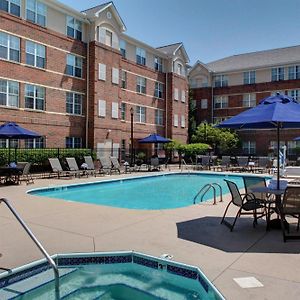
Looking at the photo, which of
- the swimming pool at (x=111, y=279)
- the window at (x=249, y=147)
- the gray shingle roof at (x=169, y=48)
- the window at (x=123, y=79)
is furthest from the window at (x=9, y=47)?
the window at (x=249, y=147)

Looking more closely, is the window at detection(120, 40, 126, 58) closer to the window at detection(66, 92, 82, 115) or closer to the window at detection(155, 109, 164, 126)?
the window at detection(66, 92, 82, 115)

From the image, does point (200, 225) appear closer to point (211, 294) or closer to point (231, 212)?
point (231, 212)

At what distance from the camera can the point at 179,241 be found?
618cm

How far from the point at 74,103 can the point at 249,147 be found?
24.4 m

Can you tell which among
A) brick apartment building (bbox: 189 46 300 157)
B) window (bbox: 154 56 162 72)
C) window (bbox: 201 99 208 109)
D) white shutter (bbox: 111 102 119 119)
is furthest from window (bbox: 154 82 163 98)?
window (bbox: 201 99 208 109)

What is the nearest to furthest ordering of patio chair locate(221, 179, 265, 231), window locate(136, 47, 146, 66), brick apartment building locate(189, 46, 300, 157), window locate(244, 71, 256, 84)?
1. patio chair locate(221, 179, 265, 231)
2. window locate(136, 47, 146, 66)
3. brick apartment building locate(189, 46, 300, 157)
4. window locate(244, 71, 256, 84)

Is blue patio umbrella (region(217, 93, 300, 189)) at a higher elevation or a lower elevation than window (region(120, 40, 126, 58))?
lower

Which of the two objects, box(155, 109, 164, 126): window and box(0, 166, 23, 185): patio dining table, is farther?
box(155, 109, 164, 126): window

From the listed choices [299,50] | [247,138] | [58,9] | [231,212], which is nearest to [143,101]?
[58,9]

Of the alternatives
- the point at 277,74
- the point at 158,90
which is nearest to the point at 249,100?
the point at 277,74

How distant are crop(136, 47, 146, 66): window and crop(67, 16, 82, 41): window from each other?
25.3 feet

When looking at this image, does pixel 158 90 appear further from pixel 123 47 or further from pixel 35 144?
pixel 35 144

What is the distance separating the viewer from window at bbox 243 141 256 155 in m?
41.6

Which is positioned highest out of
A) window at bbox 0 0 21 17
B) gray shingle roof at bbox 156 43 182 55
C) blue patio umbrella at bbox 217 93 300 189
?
gray shingle roof at bbox 156 43 182 55
